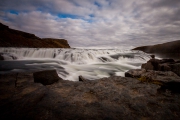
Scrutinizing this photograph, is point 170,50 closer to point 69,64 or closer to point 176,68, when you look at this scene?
point 176,68

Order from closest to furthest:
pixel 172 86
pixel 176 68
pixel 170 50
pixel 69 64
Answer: pixel 172 86 < pixel 176 68 < pixel 69 64 < pixel 170 50

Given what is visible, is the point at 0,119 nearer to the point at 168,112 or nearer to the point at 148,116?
the point at 148,116

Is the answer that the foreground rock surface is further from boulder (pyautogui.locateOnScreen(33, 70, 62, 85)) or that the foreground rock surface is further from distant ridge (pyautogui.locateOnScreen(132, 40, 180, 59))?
distant ridge (pyautogui.locateOnScreen(132, 40, 180, 59))

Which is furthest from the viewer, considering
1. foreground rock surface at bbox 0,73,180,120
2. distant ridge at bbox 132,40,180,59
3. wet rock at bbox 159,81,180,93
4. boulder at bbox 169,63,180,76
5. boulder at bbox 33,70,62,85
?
distant ridge at bbox 132,40,180,59

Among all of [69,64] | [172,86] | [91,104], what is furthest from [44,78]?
[69,64]

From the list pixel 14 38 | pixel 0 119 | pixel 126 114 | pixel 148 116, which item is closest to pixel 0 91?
pixel 0 119

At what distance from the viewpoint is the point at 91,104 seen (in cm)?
167

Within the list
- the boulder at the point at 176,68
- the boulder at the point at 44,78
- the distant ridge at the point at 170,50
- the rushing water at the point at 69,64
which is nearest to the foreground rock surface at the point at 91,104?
the boulder at the point at 44,78

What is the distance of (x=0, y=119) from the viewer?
122 centimetres

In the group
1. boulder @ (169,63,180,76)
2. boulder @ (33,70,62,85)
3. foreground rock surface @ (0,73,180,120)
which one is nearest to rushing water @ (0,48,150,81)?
boulder @ (169,63,180,76)

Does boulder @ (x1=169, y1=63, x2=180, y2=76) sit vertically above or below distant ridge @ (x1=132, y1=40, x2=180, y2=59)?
below

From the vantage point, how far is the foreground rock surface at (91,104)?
54.4 inches

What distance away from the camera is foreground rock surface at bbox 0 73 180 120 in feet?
4.53

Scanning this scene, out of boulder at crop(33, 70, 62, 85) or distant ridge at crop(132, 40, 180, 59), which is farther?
distant ridge at crop(132, 40, 180, 59)
